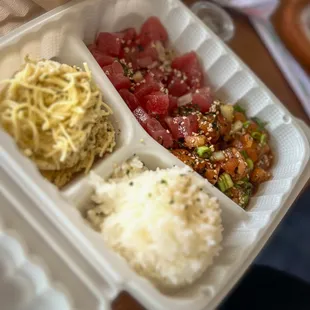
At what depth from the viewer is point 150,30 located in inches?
69.0

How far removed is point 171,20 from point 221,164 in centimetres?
61

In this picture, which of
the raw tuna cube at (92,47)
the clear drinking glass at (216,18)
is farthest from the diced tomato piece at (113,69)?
the clear drinking glass at (216,18)

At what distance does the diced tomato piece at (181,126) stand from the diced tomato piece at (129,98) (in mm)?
121

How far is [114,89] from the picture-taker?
4.82ft

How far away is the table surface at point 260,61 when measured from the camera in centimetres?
201

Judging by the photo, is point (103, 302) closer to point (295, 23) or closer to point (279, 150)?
point (279, 150)

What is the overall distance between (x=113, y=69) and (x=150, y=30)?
0.90ft

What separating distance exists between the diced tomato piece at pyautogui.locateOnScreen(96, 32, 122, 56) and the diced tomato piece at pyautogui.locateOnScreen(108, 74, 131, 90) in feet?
0.44

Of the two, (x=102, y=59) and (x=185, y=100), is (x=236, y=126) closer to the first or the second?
(x=185, y=100)

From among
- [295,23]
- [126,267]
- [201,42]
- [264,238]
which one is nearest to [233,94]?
[201,42]

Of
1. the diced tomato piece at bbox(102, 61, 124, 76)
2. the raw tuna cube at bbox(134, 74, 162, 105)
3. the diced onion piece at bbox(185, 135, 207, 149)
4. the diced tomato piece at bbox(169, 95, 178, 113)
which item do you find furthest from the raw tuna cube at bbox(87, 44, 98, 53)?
the diced onion piece at bbox(185, 135, 207, 149)

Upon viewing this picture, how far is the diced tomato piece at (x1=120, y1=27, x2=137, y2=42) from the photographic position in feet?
5.67

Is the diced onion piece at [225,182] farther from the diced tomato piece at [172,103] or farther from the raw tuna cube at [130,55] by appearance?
the raw tuna cube at [130,55]

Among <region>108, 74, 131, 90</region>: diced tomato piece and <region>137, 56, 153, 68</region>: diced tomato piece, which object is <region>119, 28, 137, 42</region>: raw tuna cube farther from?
<region>108, 74, 131, 90</region>: diced tomato piece
